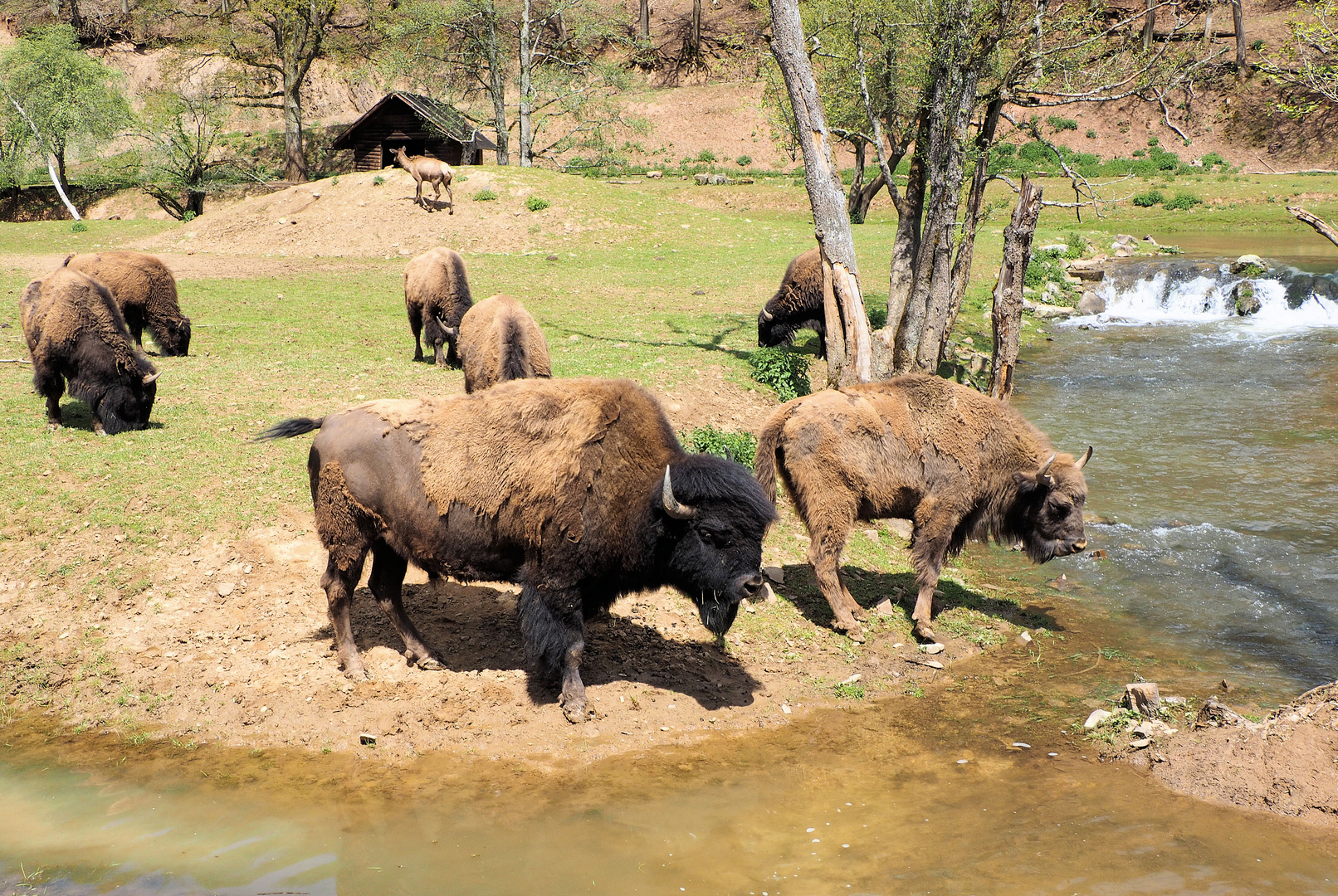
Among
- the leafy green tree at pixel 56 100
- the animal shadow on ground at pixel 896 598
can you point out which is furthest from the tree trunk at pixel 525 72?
the animal shadow on ground at pixel 896 598

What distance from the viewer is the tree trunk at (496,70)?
109 ft

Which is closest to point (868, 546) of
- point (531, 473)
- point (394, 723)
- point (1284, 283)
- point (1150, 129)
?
point (531, 473)

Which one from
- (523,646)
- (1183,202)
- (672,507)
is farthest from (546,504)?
(1183,202)

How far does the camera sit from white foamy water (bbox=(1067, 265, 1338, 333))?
2167 cm

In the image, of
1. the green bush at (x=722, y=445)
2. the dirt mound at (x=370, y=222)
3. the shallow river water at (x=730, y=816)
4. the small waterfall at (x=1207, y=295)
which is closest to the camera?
the shallow river water at (x=730, y=816)

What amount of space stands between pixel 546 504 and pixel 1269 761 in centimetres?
483

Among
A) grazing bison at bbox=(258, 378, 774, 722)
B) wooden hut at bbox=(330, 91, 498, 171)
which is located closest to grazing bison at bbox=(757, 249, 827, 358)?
grazing bison at bbox=(258, 378, 774, 722)

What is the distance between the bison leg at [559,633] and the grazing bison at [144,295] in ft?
35.4

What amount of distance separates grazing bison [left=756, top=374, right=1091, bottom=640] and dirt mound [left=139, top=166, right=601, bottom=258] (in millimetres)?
17928

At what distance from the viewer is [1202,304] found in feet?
75.7

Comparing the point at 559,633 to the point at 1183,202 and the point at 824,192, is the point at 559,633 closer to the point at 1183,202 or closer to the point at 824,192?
the point at 824,192

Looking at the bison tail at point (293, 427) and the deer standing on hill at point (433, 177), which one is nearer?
the bison tail at point (293, 427)

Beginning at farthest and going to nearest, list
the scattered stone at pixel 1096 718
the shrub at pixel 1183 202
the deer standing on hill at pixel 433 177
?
the shrub at pixel 1183 202, the deer standing on hill at pixel 433 177, the scattered stone at pixel 1096 718

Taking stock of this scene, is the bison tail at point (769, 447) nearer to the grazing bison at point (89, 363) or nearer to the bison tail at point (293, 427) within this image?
the bison tail at point (293, 427)
